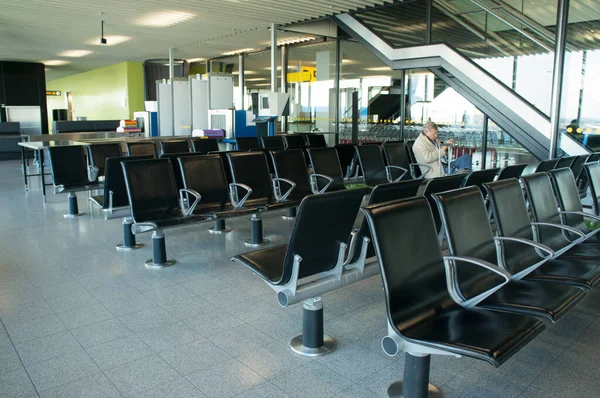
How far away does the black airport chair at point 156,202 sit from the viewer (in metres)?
3.85

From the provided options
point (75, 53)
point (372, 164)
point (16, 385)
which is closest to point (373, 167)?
point (372, 164)

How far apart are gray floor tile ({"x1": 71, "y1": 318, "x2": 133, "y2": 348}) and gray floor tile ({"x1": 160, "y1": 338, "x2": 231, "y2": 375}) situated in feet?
1.27

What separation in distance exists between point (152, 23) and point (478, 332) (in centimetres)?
981

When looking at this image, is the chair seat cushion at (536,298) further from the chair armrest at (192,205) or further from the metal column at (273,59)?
the metal column at (273,59)

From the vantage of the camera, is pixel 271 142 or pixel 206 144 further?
pixel 271 142

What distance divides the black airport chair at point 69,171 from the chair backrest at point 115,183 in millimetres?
1305

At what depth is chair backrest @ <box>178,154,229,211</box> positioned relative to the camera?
13.9ft

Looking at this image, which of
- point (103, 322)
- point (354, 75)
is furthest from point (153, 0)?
point (103, 322)

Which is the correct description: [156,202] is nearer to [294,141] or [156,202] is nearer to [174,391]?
[174,391]

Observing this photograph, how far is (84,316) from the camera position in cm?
303

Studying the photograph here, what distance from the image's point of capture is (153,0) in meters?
7.90

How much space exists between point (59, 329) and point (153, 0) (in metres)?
6.49

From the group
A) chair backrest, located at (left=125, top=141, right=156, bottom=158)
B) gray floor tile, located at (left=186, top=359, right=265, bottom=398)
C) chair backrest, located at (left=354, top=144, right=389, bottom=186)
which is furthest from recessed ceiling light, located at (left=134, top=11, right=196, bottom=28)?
gray floor tile, located at (left=186, top=359, right=265, bottom=398)

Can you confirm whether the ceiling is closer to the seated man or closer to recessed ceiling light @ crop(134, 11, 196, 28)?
recessed ceiling light @ crop(134, 11, 196, 28)
